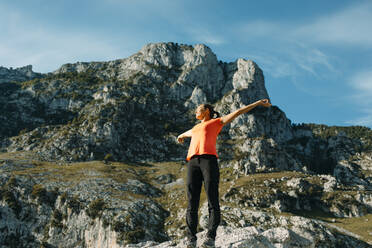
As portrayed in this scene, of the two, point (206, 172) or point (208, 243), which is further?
point (206, 172)

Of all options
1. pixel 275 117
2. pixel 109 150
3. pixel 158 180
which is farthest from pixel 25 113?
pixel 275 117

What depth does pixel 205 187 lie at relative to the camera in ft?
28.2

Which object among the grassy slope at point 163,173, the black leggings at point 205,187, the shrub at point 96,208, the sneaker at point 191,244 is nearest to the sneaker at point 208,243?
the black leggings at point 205,187

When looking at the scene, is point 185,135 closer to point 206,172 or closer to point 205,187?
point 206,172

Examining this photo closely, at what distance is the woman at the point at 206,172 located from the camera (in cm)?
839

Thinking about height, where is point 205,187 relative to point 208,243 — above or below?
above

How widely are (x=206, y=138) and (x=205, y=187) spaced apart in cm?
145

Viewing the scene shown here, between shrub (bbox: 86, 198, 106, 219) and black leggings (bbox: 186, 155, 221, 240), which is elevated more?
black leggings (bbox: 186, 155, 221, 240)

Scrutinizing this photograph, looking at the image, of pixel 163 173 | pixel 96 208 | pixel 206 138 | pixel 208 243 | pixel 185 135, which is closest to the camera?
pixel 208 243

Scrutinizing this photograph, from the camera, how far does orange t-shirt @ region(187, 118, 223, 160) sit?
8711mm

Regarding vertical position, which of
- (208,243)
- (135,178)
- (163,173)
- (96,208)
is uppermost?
(208,243)

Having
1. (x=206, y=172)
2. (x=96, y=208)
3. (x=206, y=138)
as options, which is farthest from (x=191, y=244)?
(x=96, y=208)

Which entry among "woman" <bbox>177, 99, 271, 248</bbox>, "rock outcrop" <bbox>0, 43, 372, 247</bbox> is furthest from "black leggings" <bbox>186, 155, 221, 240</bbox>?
"rock outcrop" <bbox>0, 43, 372, 247</bbox>

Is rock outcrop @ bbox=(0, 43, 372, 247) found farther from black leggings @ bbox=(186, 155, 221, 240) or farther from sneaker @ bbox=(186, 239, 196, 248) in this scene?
black leggings @ bbox=(186, 155, 221, 240)
